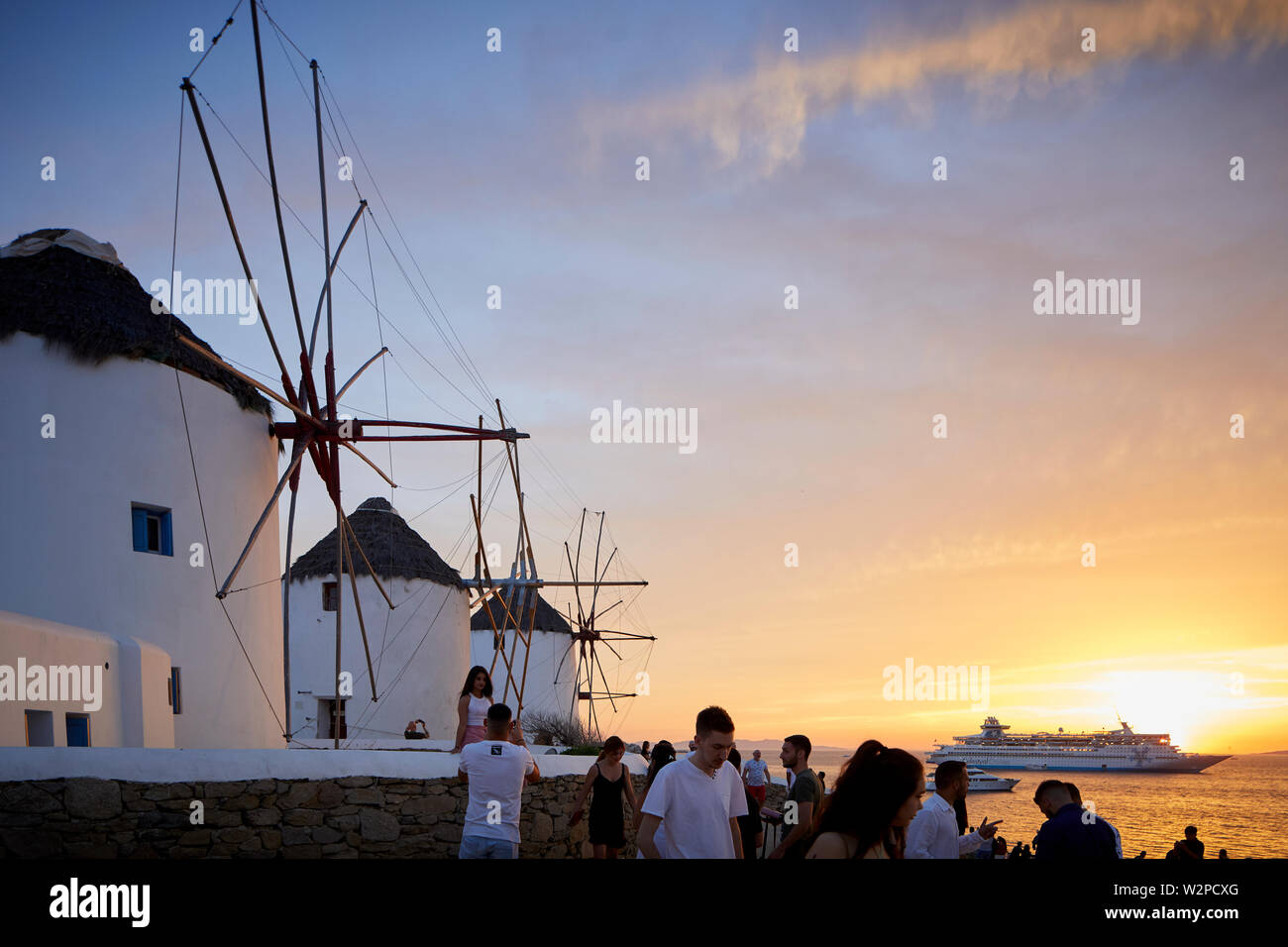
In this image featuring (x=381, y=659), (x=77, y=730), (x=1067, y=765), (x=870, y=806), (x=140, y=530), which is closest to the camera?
(x=870, y=806)

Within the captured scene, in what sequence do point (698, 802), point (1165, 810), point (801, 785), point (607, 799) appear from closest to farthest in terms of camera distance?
1. point (698, 802)
2. point (801, 785)
3. point (607, 799)
4. point (1165, 810)

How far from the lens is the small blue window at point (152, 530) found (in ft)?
47.0

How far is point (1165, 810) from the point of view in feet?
222

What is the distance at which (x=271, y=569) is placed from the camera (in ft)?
56.9

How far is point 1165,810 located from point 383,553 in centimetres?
5673

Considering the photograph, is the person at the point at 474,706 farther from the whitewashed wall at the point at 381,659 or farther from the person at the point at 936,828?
the whitewashed wall at the point at 381,659

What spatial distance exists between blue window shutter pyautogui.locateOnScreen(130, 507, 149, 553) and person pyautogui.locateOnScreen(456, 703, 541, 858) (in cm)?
913

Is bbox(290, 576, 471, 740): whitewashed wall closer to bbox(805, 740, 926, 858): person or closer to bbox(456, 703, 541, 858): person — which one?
bbox(456, 703, 541, 858): person

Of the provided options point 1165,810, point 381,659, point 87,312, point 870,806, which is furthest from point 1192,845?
point 1165,810

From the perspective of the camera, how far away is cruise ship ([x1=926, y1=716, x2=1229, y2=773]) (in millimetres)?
104500

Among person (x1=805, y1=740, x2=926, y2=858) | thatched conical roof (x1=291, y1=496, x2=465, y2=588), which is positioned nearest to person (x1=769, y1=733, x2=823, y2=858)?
person (x1=805, y1=740, x2=926, y2=858)

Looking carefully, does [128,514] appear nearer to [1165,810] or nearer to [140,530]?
[140,530]
